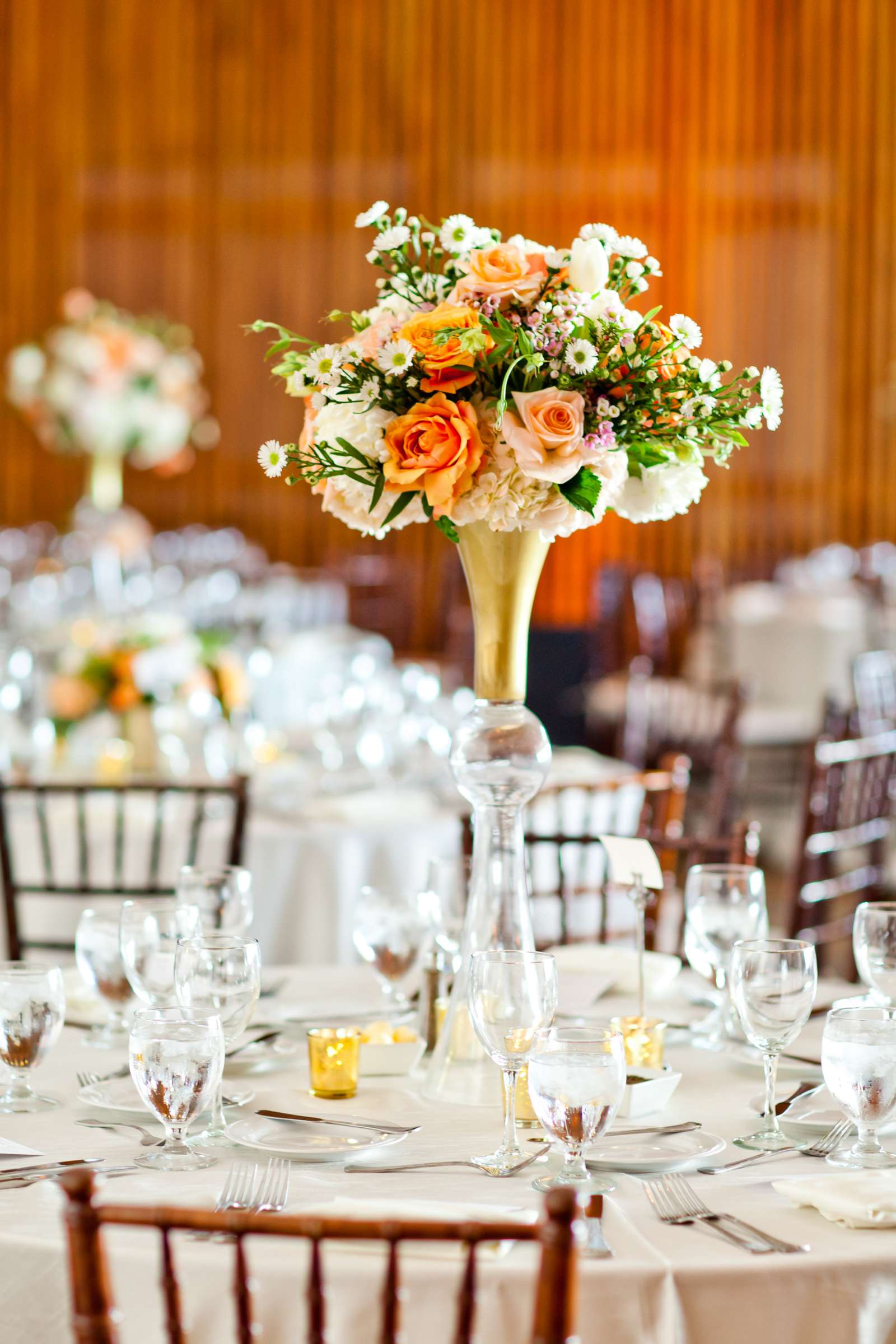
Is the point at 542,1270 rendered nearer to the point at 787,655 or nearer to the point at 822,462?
the point at 787,655

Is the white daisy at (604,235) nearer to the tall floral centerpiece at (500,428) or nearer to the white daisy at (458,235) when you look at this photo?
the tall floral centerpiece at (500,428)

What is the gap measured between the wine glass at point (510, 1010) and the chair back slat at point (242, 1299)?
45cm

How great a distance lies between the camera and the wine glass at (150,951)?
189 cm

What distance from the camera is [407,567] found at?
33.2ft

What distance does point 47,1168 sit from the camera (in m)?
1.50

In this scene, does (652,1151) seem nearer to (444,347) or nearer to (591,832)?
(444,347)

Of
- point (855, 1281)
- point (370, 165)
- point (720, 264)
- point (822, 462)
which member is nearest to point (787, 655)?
point (822, 462)

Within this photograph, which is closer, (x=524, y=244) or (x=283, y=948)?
(x=524, y=244)

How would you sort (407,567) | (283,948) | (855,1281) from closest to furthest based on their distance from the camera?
(855,1281)
(283,948)
(407,567)

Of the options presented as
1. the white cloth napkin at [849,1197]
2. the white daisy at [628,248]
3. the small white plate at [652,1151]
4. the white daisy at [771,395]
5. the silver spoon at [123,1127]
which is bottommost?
the silver spoon at [123,1127]

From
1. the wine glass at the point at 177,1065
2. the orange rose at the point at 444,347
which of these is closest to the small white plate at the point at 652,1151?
the wine glass at the point at 177,1065

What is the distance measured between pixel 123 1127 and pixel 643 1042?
59 cm

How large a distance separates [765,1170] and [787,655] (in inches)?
264

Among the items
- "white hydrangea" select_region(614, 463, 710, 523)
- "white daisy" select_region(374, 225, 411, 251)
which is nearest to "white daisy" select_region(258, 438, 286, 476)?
"white daisy" select_region(374, 225, 411, 251)
